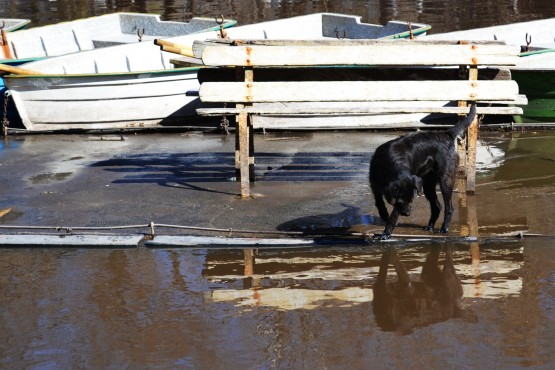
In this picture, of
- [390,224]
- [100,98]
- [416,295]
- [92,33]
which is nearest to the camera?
[416,295]

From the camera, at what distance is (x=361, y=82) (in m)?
10.0

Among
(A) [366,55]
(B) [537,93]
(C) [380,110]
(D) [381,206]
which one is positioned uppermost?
(A) [366,55]

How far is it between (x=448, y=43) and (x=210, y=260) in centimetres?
357

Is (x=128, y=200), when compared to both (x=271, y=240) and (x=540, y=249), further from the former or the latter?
(x=540, y=249)

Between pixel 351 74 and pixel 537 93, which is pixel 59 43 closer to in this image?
pixel 351 74

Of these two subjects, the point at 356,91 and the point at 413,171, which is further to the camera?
the point at 356,91

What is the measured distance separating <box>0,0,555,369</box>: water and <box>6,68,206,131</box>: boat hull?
9.26 feet

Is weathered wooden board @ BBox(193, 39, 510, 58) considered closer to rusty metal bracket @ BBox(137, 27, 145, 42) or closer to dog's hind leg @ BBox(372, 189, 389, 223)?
dog's hind leg @ BBox(372, 189, 389, 223)

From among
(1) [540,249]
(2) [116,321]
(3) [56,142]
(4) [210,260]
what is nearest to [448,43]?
(1) [540,249]

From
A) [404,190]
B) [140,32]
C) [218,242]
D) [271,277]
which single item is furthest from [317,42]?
[140,32]

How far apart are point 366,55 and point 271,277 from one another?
297 cm

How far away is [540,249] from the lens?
8.55 m

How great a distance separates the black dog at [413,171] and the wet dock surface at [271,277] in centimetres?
33

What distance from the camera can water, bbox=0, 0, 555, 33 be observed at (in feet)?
89.2
